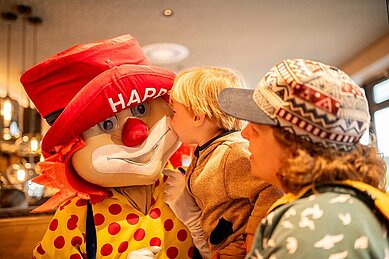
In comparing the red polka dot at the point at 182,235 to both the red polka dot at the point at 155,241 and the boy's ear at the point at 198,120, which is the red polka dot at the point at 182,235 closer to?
the red polka dot at the point at 155,241

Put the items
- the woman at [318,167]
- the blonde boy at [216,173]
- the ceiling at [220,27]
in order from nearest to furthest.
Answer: the woman at [318,167] < the blonde boy at [216,173] < the ceiling at [220,27]

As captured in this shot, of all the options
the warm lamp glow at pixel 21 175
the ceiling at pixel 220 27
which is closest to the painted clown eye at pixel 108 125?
the ceiling at pixel 220 27

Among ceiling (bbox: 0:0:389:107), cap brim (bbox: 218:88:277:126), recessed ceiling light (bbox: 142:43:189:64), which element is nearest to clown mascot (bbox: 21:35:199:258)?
cap brim (bbox: 218:88:277:126)

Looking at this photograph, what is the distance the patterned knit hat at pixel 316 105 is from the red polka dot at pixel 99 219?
0.48m

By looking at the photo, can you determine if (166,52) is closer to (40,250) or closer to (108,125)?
(108,125)

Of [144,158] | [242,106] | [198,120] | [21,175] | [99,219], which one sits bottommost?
[21,175]

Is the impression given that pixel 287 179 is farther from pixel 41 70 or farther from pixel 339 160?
pixel 41 70

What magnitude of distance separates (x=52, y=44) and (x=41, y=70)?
69.6 inches

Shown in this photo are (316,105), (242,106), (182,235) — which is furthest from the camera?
(182,235)

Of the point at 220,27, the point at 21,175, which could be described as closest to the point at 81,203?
the point at 220,27

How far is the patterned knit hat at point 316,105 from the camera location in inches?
24.0

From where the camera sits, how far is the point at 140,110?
100 cm

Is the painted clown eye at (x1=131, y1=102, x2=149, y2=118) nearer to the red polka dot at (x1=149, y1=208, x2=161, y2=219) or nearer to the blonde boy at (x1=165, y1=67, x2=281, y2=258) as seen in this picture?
the blonde boy at (x1=165, y1=67, x2=281, y2=258)

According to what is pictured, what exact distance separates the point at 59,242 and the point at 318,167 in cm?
64
